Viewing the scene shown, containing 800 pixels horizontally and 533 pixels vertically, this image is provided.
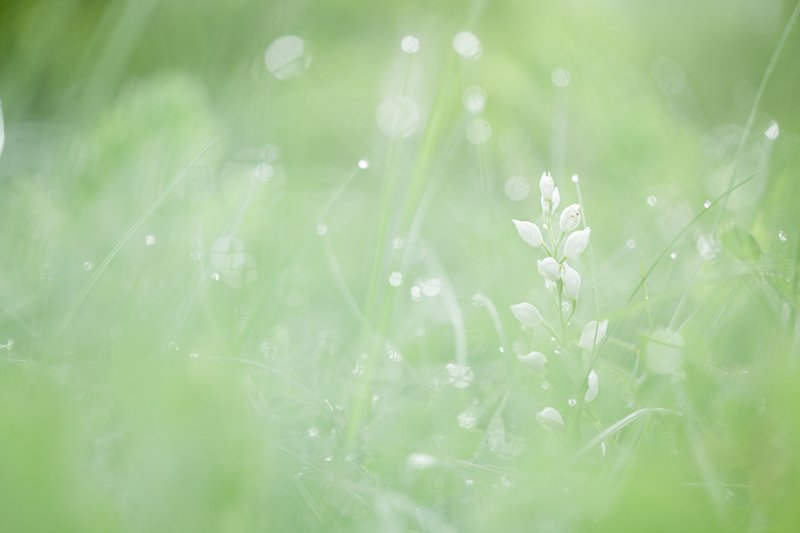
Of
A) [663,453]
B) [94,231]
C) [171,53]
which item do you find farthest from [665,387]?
[171,53]

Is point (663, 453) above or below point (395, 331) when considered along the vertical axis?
above

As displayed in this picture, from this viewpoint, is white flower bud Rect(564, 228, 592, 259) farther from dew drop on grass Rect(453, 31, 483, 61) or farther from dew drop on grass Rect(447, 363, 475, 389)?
dew drop on grass Rect(453, 31, 483, 61)

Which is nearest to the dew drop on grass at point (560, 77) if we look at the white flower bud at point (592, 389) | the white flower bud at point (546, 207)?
the white flower bud at point (546, 207)

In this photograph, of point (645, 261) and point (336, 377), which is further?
point (645, 261)

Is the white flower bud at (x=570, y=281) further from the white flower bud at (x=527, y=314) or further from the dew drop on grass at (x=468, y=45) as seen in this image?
the dew drop on grass at (x=468, y=45)

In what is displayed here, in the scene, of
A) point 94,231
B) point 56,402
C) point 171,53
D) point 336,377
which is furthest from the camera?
point 171,53

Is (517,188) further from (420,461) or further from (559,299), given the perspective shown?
(420,461)

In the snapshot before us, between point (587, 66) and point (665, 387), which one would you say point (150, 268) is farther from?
point (587, 66)

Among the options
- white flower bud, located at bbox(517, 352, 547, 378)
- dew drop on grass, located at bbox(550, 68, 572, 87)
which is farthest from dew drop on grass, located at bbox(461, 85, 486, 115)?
white flower bud, located at bbox(517, 352, 547, 378)
